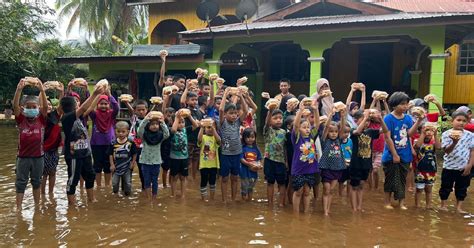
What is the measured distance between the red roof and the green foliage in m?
17.3

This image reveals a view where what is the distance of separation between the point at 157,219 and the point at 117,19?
2505 cm

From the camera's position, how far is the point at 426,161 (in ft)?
18.5

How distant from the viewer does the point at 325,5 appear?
1404cm

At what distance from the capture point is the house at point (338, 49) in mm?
11047

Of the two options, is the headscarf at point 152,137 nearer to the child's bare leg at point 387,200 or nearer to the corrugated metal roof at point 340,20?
the child's bare leg at point 387,200

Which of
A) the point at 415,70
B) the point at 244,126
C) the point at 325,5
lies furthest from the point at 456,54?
the point at 244,126

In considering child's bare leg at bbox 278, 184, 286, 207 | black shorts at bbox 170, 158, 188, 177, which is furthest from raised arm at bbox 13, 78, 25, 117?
child's bare leg at bbox 278, 184, 286, 207

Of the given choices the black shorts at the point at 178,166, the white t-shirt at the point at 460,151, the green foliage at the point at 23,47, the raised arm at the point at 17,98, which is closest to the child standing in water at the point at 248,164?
the black shorts at the point at 178,166

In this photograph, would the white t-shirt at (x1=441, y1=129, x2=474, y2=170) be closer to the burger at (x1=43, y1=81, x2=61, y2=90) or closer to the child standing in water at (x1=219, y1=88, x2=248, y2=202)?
the child standing in water at (x1=219, y1=88, x2=248, y2=202)

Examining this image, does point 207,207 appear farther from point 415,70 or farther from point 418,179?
point 415,70

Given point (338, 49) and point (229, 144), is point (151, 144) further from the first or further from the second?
point (338, 49)

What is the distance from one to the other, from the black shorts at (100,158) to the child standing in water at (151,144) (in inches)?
36.4

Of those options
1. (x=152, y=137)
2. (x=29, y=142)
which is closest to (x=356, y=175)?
(x=152, y=137)

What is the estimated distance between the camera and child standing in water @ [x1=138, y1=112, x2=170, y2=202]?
18.4 ft
